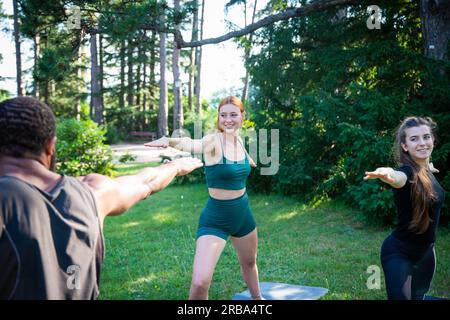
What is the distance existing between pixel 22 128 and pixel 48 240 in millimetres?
441

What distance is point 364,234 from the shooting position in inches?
288

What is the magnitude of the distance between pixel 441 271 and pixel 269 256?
228 centimetres

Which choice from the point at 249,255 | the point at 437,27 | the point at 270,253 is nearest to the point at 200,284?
the point at 249,255

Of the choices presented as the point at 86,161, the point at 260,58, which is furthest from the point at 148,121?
the point at 260,58

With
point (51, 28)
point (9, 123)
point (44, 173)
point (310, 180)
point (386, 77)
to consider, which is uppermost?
point (51, 28)

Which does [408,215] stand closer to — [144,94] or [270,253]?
[270,253]

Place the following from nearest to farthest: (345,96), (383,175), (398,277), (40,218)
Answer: (40,218) → (383,175) → (398,277) → (345,96)

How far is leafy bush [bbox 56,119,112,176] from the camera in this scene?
39.1 ft

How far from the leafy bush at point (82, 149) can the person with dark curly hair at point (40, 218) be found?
10549 millimetres

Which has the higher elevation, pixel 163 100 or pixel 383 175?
pixel 163 100

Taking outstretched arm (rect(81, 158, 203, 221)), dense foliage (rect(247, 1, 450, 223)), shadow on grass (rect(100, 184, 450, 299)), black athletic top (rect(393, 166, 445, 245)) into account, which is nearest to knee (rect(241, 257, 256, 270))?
shadow on grass (rect(100, 184, 450, 299))

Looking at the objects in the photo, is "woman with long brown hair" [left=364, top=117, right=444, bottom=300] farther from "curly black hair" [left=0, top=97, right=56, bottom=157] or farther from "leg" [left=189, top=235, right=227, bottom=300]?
"curly black hair" [left=0, top=97, right=56, bottom=157]

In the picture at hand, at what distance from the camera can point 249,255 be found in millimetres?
4199
